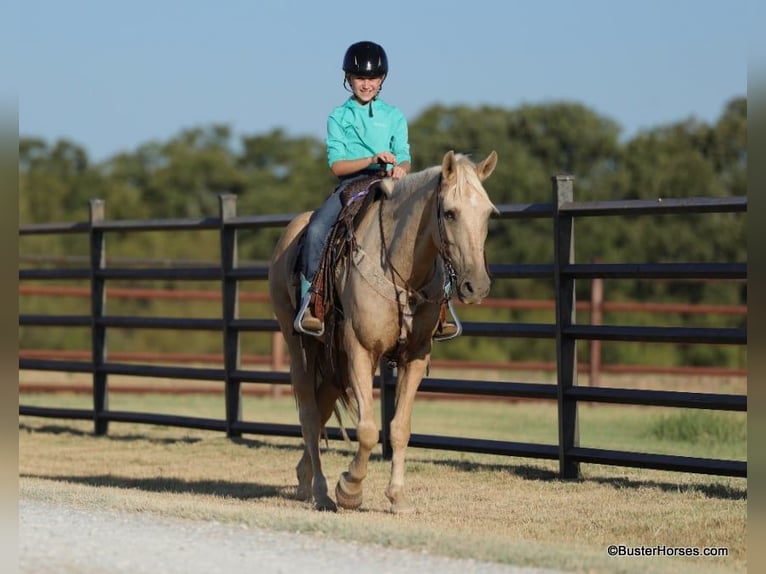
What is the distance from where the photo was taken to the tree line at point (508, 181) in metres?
36.2

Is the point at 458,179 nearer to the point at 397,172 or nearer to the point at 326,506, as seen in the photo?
the point at 397,172

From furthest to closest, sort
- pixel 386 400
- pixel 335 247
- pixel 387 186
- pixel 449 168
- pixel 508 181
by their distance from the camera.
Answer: pixel 508 181 < pixel 386 400 < pixel 335 247 < pixel 387 186 < pixel 449 168

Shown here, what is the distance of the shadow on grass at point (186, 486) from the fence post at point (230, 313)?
5.85 feet

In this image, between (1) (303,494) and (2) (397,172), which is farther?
(1) (303,494)

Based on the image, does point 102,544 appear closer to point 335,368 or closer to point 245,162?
point 335,368

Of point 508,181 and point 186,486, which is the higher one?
point 508,181

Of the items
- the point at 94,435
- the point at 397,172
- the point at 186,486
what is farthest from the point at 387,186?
the point at 94,435

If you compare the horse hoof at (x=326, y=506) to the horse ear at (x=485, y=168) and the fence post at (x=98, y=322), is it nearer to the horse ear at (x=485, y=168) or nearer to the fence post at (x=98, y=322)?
the horse ear at (x=485, y=168)

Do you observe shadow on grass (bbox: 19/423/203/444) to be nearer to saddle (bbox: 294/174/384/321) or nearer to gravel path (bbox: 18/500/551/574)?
saddle (bbox: 294/174/384/321)

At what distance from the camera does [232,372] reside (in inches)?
456

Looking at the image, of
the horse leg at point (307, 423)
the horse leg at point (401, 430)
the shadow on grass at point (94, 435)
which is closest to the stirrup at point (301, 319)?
the horse leg at point (401, 430)

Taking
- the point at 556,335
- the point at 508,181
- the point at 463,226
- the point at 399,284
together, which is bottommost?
the point at 556,335

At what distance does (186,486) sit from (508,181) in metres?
34.0

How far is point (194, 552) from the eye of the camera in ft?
17.8
